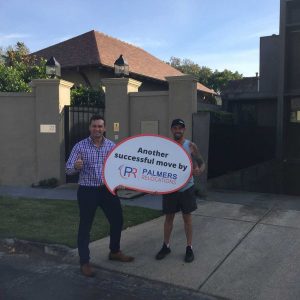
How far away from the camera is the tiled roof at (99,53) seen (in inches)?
744

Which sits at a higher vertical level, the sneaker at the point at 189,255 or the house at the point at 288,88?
the house at the point at 288,88

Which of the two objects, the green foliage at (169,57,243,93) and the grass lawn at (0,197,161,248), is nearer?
the grass lawn at (0,197,161,248)

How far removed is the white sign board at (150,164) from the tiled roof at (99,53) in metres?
12.9

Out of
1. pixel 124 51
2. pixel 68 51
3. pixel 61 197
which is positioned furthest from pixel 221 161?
pixel 124 51

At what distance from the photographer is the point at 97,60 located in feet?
59.8

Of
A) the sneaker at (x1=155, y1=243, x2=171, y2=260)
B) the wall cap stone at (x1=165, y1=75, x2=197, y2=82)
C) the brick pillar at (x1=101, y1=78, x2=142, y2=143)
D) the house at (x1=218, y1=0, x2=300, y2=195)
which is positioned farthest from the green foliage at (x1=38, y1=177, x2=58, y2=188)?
the house at (x1=218, y1=0, x2=300, y2=195)

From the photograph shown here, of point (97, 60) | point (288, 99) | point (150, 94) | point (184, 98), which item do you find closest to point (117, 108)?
point (150, 94)

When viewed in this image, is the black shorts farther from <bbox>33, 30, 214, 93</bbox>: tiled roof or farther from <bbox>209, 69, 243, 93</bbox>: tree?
<bbox>209, 69, 243, 93</bbox>: tree

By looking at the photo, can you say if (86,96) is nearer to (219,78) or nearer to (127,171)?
(127,171)

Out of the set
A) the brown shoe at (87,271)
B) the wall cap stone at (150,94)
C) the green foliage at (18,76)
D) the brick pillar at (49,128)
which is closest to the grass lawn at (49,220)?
the brown shoe at (87,271)

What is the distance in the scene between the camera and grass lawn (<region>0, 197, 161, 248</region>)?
21.9 ft

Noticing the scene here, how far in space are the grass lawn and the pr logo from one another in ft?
4.60

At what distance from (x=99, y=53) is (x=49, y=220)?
12687mm

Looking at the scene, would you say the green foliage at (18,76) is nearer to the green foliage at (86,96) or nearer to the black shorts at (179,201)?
the green foliage at (86,96)
